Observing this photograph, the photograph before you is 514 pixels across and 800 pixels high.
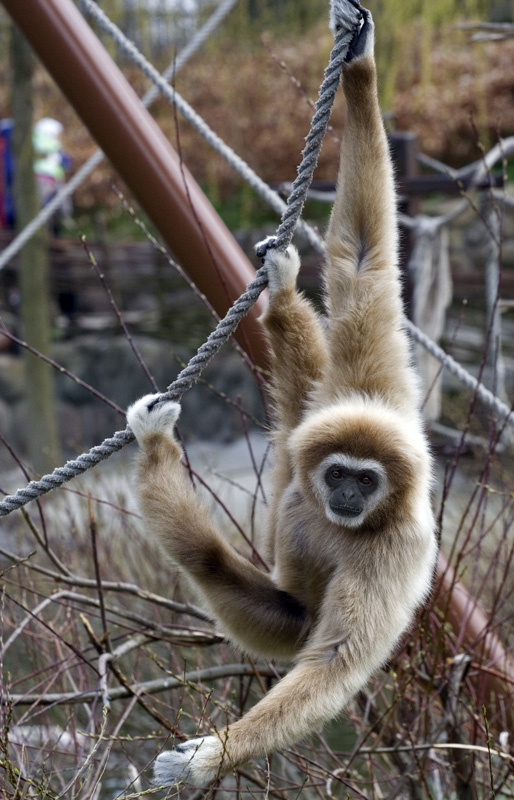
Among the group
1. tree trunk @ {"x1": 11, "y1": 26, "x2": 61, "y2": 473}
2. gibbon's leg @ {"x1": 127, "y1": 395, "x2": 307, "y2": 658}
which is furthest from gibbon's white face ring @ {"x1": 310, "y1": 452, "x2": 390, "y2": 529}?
tree trunk @ {"x1": 11, "y1": 26, "x2": 61, "y2": 473}

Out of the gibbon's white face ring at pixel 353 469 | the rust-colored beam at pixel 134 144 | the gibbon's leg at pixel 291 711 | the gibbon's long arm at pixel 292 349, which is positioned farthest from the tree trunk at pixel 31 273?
the gibbon's leg at pixel 291 711

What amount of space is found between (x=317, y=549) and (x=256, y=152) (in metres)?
14.3

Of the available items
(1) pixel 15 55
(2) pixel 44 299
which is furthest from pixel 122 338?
(1) pixel 15 55

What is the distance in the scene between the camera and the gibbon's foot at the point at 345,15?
2.51 metres

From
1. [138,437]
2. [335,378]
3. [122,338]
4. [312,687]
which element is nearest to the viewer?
[312,687]

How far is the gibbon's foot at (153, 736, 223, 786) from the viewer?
2.18 meters

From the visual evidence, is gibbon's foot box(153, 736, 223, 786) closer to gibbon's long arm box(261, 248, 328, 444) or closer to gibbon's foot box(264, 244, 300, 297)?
gibbon's long arm box(261, 248, 328, 444)

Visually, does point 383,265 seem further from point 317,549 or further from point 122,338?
point 122,338

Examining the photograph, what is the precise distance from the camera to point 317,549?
2.67 m

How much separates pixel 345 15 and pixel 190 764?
6.85ft

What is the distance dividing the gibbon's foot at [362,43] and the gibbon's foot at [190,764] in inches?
77.7

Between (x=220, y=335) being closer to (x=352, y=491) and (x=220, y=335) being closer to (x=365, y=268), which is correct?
(x=352, y=491)

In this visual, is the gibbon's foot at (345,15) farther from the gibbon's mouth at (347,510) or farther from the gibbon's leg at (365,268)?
the gibbon's mouth at (347,510)

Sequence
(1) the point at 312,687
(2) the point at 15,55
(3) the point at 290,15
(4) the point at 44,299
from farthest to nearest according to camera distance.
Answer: (3) the point at 290,15
(4) the point at 44,299
(2) the point at 15,55
(1) the point at 312,687
